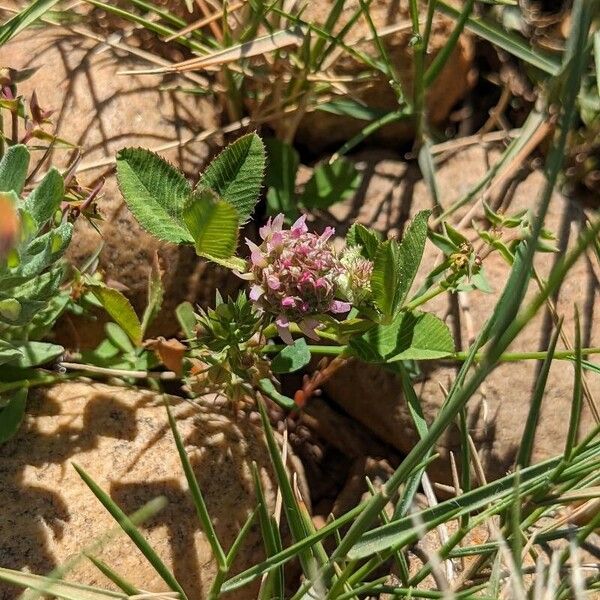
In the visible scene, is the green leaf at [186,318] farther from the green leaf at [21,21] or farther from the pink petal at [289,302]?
the green leaf at [21,21]

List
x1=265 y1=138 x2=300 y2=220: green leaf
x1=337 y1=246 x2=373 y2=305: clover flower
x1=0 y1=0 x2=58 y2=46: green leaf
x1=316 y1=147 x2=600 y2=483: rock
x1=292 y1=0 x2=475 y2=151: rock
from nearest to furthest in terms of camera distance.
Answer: x1=337 y1=246 x2=373 y2=305: clover flower → x1=0 y1=0 x2=58 y2=46: green leaf → x1=316 y1=147 x2=600 y2=483: rock → x1=265 y1=138 x2=300 y2=220: green leaf → x1=292 y1=0 x2=475 y2=151: rock

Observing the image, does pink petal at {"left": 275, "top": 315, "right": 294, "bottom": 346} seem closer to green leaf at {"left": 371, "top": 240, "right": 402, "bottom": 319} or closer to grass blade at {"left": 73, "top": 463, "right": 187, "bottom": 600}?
green leaf at {"left": 371, "top": 240, "right": 402, "bottom": 319}

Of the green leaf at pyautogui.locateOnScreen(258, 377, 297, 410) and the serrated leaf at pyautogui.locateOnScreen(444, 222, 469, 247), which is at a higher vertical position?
the serrated leaf at pyautogui.locateOnScreen(444, 222, 469, 247)

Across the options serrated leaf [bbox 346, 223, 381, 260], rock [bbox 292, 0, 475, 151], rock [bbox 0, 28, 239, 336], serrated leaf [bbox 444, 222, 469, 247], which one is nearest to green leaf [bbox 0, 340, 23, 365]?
rock [bbox 0, 28, 239, 336]

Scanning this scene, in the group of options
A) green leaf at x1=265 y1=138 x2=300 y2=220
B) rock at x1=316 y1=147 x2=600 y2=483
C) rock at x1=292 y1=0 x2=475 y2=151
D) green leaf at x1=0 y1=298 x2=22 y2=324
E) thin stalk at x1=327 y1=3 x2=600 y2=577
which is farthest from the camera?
rock at x1=292 y1=0 x2=475 y2=151

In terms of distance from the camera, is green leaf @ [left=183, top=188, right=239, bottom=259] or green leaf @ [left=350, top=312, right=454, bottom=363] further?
green leaf @ [left=350, top=312, right=454, bottom=363]

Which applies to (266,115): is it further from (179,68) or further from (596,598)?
(596,598)

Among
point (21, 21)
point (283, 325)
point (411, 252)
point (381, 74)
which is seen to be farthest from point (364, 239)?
point (21, 21)
